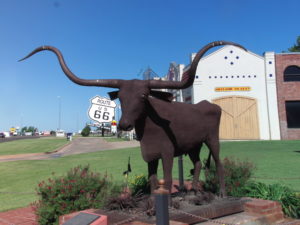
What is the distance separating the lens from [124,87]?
10.9 feet

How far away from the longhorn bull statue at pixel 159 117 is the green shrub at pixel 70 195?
3.76 feet

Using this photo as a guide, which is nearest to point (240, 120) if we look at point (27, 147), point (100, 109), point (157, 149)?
point (100, 109)

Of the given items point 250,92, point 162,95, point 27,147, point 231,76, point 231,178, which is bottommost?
point 231,178

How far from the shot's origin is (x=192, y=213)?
3445mm

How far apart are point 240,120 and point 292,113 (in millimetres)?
4689

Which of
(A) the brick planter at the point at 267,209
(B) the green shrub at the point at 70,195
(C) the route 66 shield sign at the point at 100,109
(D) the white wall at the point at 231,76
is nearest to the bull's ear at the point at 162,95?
(B) the green shrub at the point at 70,195

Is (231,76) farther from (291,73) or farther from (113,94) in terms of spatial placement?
(113,94)

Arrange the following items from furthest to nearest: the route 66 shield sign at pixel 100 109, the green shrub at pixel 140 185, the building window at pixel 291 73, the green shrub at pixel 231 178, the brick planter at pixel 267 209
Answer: the building window at pixel 291 73 < the route 66 shield sign at pixel 100 109 < the green shrub at pixel 140 185 < the green shrub at pixel 231 178 < the brick planter at pixel 267 209

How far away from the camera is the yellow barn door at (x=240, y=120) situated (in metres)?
21.4

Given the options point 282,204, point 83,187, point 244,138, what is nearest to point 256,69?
point 244,138

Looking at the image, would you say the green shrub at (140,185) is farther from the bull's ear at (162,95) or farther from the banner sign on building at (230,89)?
the banner sign on building at (230,89)

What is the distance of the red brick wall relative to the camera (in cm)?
2142

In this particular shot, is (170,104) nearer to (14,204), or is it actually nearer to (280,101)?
(14,204)

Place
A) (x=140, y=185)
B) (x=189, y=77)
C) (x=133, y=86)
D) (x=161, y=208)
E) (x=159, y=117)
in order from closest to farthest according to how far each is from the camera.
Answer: (x=161, y=208)
(x=189, y=77)
(x=133, y=86)
(x=159, y=117)
(x=140, y=185)
